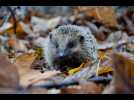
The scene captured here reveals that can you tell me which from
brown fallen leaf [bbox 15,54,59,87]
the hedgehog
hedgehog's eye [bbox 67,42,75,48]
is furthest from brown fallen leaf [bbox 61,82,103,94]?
hedgehog's eye [bbox 67,42,75,48]

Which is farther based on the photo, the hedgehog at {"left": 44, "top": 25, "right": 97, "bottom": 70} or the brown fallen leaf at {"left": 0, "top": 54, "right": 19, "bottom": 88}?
the hedgehog at {"left": 44, "top": 25, "right": 97, "bottom": 70}

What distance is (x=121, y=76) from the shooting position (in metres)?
2.07

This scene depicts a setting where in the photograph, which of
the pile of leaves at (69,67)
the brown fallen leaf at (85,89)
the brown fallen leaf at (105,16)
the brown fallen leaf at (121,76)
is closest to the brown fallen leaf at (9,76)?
the pile of leaves at (69,67)

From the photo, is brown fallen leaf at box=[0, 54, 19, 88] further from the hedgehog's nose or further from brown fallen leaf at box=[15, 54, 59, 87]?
the hedgehog's nose

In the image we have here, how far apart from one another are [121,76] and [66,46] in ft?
1.99

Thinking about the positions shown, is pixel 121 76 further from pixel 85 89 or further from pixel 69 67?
pixel 69 67

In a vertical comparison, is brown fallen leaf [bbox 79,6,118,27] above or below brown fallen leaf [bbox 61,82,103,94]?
above

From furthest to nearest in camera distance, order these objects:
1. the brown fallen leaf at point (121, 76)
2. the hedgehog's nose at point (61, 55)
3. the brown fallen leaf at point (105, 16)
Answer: the brown fallen leaf at point (105, 16) < the hedgehog's nose at point (61, 55) < the brown fallen leaf at point (121, 76)

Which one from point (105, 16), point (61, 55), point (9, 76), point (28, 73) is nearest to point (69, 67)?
point (61, 55)

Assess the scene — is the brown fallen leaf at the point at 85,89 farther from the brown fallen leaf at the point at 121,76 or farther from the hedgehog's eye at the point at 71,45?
the hedgehog's eye at the point at 71,45

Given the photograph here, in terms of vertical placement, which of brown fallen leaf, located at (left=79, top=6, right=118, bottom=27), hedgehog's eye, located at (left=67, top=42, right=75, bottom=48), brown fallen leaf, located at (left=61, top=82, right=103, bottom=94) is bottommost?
brown fallen leaf, located at (left=61, top=82, right=103, bottom=94)

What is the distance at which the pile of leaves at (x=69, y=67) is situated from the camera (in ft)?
6.96

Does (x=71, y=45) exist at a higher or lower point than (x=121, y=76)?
higher

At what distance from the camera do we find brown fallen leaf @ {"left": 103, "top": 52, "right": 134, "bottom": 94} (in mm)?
2053
